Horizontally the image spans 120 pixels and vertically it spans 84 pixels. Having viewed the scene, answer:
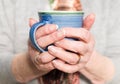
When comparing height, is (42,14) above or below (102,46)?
above

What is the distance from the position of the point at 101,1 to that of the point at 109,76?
0.80ft

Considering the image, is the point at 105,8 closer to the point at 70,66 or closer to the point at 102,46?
the point at 102,46

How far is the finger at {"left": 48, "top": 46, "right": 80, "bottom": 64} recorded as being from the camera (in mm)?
497

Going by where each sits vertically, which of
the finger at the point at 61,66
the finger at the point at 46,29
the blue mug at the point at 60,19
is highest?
the blue mug at the point at 60,19

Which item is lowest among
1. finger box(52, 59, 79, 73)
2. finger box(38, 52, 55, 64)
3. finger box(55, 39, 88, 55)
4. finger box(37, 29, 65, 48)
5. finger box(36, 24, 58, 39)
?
finger box(52, 59, 79, 73)

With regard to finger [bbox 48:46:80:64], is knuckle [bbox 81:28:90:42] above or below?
above

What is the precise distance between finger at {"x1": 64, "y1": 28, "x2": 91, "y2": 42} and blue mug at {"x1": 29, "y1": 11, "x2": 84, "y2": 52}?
1 centimetres

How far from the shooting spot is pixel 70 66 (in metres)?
0.53

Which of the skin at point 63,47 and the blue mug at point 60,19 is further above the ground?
the blue mug at point 60,19

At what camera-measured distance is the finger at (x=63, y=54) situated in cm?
50

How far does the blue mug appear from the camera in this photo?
48 cm

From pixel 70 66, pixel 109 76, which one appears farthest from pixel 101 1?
pixel 70 66

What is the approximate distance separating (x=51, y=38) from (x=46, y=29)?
2cm

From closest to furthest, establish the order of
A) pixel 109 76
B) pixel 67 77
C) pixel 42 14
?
pixel 42 14, pixel 67 77, pixel 109 76
